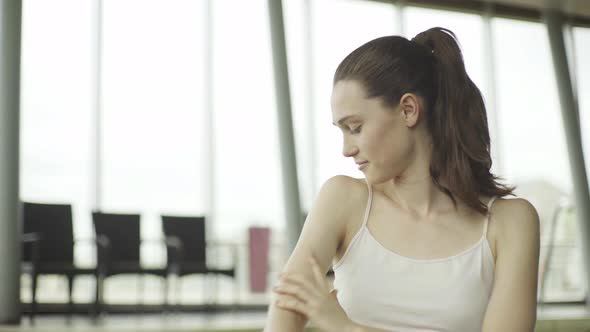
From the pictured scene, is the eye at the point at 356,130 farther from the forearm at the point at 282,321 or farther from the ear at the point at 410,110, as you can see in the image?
the forearm at the point at 282,321

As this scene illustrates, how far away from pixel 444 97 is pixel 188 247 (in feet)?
17.4

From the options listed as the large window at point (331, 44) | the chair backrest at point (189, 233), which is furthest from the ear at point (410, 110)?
the large window at point (331, 44)

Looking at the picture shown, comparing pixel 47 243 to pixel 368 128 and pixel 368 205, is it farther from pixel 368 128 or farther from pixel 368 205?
pixel 368 128

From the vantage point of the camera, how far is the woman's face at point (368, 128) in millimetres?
1224

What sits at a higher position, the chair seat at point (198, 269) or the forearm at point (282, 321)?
the forearm at point (282, 321)

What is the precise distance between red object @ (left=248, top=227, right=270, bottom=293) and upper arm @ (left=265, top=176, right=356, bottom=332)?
22.1ft

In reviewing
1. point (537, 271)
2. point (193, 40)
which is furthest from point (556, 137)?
point (537, 271)

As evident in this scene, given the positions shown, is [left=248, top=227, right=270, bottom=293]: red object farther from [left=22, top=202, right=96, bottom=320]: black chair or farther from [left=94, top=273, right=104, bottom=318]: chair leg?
[left=22, top=202, right=96, bottom=320]: black chair

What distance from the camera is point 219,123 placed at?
7785mm

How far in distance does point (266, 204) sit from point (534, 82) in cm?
390

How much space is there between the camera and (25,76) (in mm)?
6914

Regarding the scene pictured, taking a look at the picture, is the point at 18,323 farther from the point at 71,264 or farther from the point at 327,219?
the point at 327,219

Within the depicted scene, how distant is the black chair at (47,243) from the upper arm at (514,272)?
452cm

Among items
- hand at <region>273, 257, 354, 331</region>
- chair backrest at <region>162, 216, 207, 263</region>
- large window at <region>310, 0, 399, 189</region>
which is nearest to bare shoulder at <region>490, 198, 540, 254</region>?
hand at <region>273, 257, 354, 331</region>
